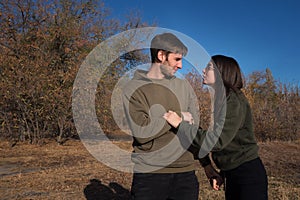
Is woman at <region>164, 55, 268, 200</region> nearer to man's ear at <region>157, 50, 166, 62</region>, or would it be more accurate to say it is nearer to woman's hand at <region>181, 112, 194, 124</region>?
woman's hand at <region>181, 112, 194, 124</region>

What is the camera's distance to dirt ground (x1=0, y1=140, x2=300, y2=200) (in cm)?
459

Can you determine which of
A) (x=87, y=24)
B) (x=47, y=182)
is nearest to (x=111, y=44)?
(x=87, y=24)

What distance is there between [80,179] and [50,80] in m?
6.24

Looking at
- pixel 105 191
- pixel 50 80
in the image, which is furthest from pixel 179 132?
pixel 50 80

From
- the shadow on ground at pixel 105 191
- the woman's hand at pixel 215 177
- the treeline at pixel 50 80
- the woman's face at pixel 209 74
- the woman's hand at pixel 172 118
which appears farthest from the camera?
the treeline at pixel 50 80

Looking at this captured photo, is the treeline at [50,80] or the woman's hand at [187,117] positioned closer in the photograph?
the woman's hand at [187,117]

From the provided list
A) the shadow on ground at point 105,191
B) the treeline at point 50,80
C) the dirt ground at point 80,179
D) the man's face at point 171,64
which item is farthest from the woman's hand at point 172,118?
the treeline at point 50,80

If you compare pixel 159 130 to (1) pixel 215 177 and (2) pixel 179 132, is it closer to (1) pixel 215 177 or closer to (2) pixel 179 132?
(2) pixel 179 132

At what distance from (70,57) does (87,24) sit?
276 cm

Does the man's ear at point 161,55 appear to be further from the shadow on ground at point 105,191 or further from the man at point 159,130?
the shadow on ground at point 105,191

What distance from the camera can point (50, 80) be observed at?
1098 cm

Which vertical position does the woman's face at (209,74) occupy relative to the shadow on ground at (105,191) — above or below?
above

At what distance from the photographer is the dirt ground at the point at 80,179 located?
15.1 feet

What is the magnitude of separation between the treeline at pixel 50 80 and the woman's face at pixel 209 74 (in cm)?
938
